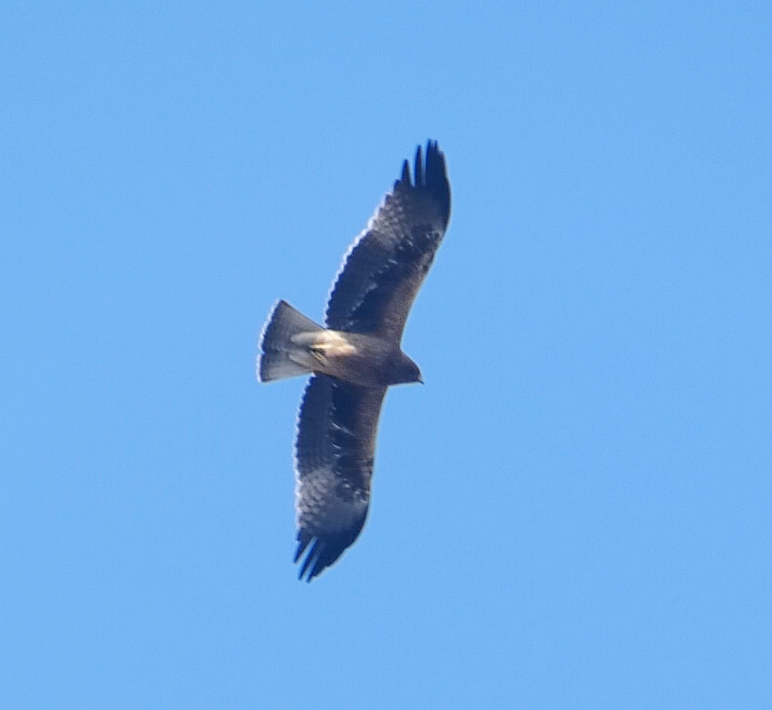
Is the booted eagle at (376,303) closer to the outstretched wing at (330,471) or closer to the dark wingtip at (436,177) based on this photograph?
the dark wingtip at (436,177)

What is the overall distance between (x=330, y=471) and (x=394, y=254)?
188 centimetres

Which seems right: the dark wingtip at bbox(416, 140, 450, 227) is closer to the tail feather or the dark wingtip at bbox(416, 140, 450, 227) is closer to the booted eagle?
the booted eagle

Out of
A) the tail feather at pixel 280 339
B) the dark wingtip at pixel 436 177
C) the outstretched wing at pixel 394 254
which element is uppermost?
the dark wingtip at pixel 436 177

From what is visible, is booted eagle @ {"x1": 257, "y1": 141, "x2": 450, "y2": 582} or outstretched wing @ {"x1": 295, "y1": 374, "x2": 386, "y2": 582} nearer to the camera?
booted eagle @ {"x1": 257, "y1": 141, "x2": 450, "y2": 582}

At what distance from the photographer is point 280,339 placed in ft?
44.7

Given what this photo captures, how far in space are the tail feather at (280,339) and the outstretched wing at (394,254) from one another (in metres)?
0.28

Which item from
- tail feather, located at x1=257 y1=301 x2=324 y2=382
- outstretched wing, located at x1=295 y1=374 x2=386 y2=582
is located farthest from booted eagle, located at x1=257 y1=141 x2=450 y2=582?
outstretched wing, located at x1=295 y1=374 x2=386 y2=582

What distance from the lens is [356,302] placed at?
13.7m

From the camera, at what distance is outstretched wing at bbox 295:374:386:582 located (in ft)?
46.6

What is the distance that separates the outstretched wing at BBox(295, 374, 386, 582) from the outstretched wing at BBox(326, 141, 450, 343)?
2.52ft

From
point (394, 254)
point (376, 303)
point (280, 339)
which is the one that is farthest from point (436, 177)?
point (280, 339)

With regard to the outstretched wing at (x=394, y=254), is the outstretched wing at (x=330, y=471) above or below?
below

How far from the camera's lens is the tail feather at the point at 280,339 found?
13578 millimetres

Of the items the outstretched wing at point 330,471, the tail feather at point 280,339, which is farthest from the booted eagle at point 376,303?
the outstretched wing at point 330,471
